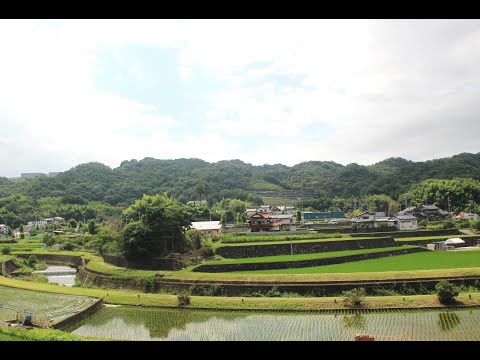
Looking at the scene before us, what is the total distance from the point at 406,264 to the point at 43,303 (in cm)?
2244

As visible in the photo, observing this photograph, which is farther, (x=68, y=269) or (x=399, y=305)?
(x=68, y=269)

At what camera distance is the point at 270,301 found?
22328mm

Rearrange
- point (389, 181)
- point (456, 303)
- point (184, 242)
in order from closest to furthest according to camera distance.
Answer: point (456, 303) → point (184, 242) → point (389, 181)

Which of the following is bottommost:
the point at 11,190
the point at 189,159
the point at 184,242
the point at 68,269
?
the point at 68,269

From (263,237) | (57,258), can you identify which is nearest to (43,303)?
(263,237)

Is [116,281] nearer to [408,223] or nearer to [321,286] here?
[321,286]

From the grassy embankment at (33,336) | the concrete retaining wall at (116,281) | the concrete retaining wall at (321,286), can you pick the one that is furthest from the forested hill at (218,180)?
the grassy embankment at (33,336)

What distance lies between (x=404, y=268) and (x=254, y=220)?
64.8 ft

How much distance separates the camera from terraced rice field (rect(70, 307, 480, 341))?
1664cm

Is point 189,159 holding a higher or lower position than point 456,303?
higher

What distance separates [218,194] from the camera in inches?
4328

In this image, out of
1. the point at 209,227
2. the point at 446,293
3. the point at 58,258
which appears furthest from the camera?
the point at 209,227

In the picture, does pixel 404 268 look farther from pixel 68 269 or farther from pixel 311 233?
pixel 68 269
